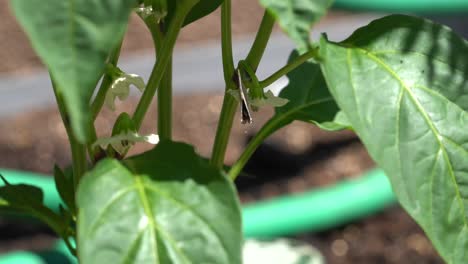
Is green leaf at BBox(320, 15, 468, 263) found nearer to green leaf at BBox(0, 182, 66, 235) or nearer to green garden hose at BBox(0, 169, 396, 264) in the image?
green leaf at BBox(0, 182, 66, 235)

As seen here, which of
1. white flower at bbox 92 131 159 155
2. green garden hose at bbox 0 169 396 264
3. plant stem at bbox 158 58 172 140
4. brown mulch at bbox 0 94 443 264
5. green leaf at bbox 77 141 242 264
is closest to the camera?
green leaf at bbox 77 141 242 264

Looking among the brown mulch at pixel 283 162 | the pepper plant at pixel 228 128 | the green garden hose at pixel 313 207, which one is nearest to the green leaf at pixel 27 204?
the pepper plant at pixel 228 128

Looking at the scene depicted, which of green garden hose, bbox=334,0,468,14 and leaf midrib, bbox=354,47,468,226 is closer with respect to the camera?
leaf midrib, bbox=354,47,468,226

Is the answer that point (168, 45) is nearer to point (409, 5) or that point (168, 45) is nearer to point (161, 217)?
point (161, 217)

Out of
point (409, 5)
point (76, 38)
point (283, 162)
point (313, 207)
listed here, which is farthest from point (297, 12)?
point (409, 5)

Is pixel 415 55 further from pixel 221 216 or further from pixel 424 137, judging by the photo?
pixel 221 216

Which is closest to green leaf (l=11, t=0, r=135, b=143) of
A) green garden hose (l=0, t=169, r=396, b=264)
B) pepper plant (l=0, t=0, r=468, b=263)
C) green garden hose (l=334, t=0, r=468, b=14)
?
pepper plant (l=0, t=0, r=468, b=263)

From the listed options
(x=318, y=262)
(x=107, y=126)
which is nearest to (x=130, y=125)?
(x=318, y=262)
